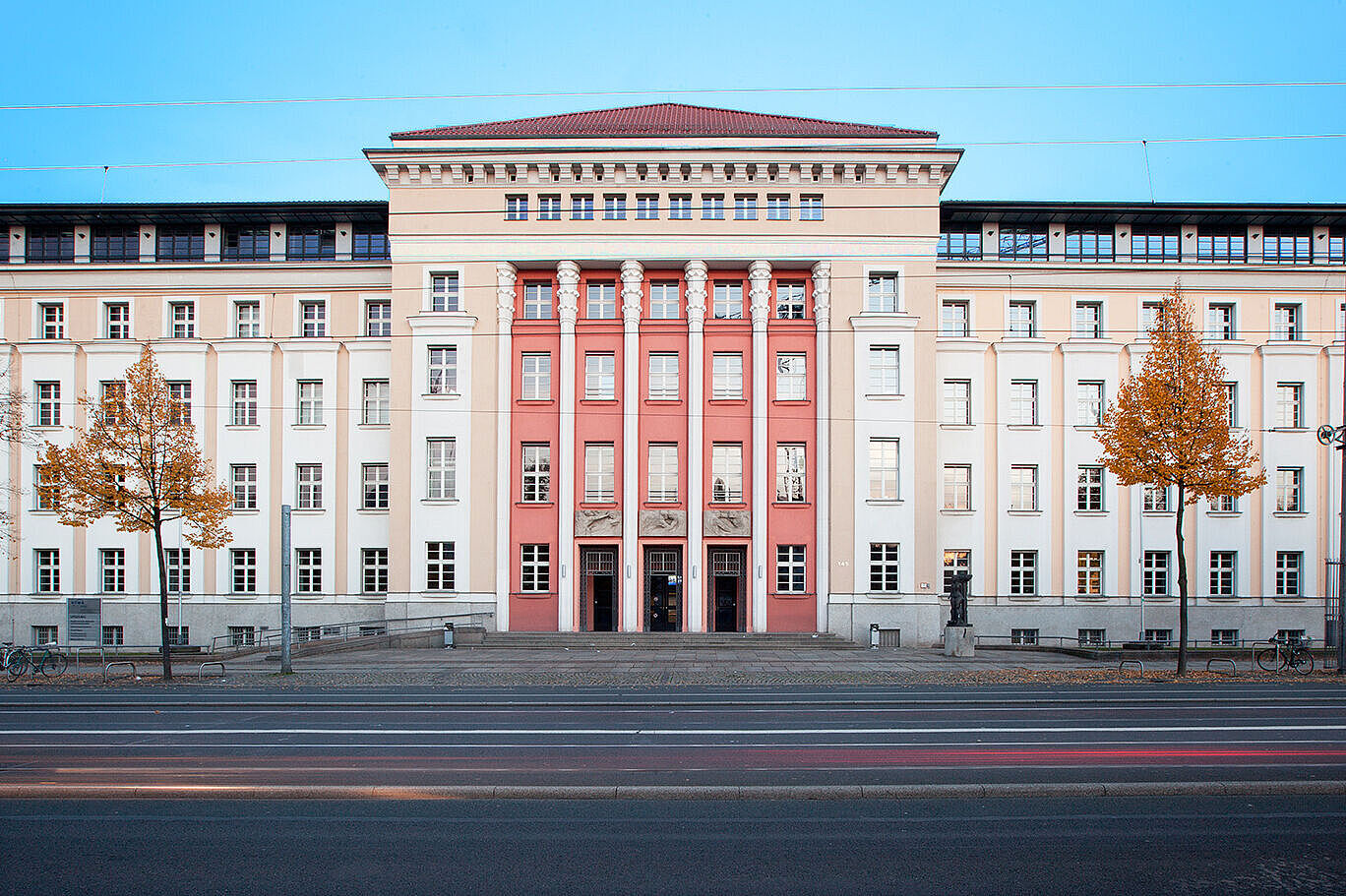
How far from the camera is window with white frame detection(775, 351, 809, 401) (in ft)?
120

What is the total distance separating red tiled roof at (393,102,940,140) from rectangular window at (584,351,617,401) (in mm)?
8319

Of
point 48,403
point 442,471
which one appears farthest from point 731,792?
point 48,403

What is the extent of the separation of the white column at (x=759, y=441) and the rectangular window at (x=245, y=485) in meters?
20.4

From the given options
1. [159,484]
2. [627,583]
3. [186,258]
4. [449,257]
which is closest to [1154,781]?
[159,484]

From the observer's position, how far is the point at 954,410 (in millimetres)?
38125

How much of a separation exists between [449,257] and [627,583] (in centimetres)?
1425

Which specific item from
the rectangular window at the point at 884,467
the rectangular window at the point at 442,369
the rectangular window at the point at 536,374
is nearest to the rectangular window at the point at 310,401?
the rectangular window at the point at 442,369

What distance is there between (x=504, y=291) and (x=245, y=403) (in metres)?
12.1

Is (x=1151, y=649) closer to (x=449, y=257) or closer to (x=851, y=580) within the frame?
(x=851, y=580)

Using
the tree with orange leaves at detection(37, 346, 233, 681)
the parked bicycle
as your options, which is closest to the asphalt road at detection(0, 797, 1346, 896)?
the tree with orange leaves at detection(37, 346, 233, 681)

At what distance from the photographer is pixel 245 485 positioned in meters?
38.7

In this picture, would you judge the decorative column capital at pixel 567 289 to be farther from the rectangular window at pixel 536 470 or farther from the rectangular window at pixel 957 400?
the rectangular window at pixel 957 400

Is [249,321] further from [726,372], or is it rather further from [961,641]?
[961,641]

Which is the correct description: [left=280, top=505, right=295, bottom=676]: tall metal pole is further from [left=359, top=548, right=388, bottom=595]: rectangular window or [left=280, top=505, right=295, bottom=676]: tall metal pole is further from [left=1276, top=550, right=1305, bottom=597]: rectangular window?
[left=1276, top=550, right=1305, bottom=597]: rectangular window
